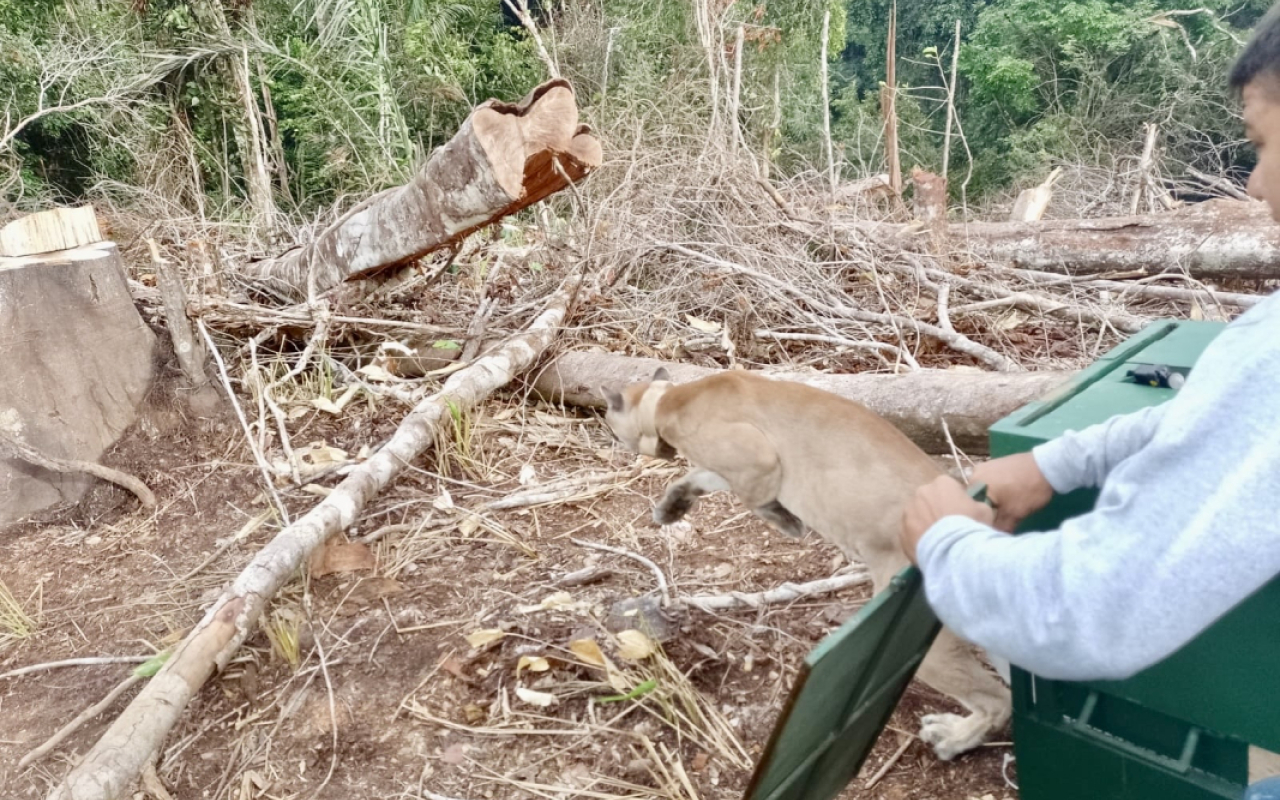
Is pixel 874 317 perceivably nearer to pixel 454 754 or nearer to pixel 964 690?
pixel 964 690

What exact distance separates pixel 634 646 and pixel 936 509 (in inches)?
62.9

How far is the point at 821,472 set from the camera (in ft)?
8.81

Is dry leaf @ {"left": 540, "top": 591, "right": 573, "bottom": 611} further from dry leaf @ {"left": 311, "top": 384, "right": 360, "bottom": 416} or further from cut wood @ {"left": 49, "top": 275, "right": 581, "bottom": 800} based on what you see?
dry leaf @ {"left": 311, "top": 384, "right": 360, "bottom": 416}

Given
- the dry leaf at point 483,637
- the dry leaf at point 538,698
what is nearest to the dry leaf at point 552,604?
the dry leaf at point 483,637


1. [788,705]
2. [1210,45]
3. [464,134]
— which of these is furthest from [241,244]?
[1210,45]

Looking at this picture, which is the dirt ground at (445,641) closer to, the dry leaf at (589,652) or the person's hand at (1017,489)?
the dry leaf at (589,652)

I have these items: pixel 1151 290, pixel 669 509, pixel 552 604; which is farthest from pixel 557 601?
pixel 1151 290

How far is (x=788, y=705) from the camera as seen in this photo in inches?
56.7

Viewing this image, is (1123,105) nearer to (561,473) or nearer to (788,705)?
(561,473)

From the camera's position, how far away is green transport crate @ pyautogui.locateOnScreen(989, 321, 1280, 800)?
153 cm

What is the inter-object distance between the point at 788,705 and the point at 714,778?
4.11 feet

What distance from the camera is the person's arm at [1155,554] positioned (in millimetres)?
1094

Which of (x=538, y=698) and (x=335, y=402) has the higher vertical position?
(x=335, y=402)

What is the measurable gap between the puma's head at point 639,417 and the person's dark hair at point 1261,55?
Answer: 2.23 m
